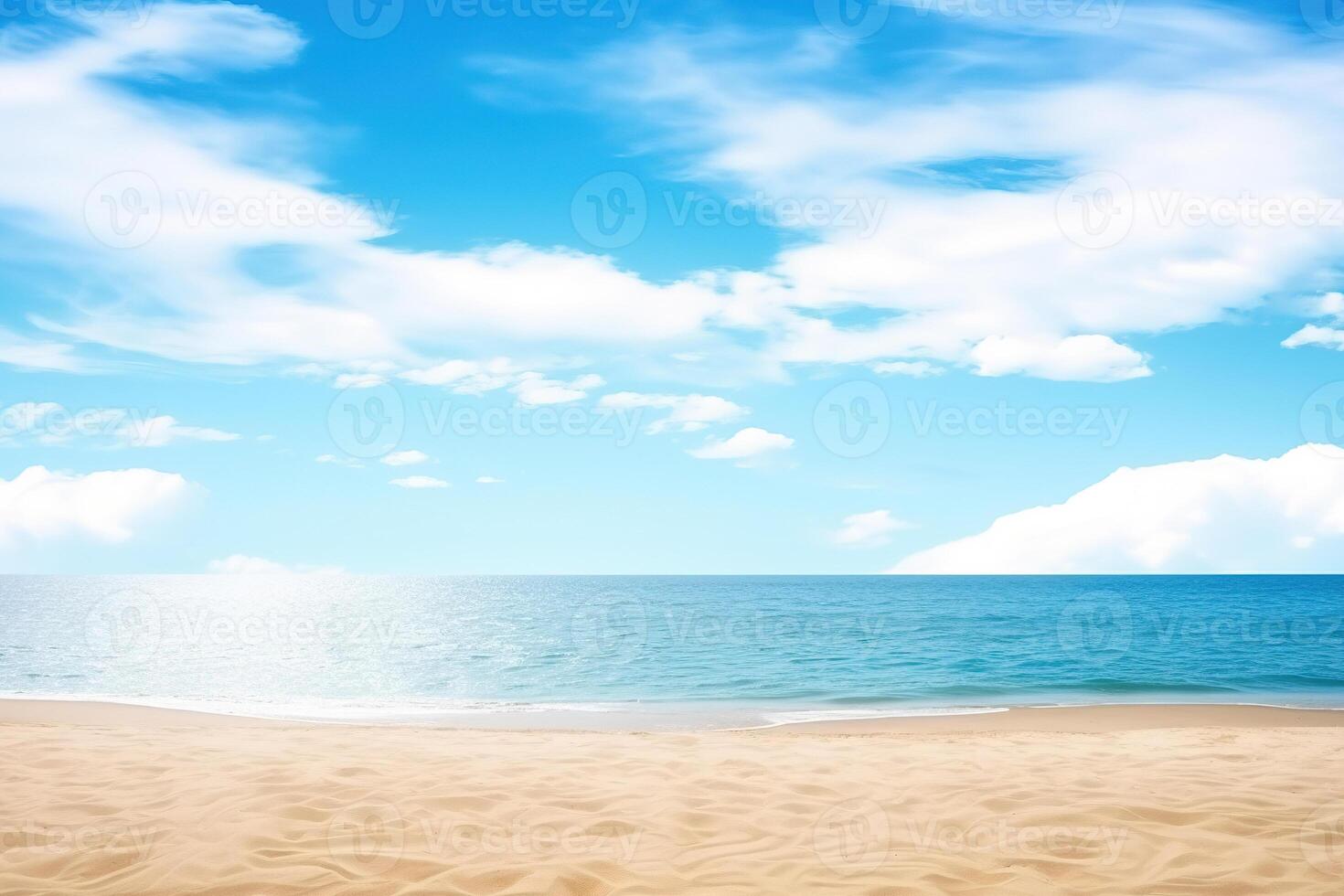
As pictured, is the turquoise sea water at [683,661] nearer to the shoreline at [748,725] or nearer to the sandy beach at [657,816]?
the shoreline at [748,725]

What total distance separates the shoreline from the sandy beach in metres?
3.54

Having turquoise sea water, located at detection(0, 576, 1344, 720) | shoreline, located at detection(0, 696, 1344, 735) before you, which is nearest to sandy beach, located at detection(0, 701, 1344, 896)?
shoreline, located at detection(0, 696, 1344, 735)

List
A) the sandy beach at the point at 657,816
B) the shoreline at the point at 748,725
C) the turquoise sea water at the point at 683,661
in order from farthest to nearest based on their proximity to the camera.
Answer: the turquoise sea water at the point at 683,661, the shoreline at the point at 748,725, the sandy beach at the point at 657,816

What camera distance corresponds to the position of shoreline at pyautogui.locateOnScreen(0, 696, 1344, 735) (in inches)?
572

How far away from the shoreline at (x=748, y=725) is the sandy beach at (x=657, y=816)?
3.54 metres

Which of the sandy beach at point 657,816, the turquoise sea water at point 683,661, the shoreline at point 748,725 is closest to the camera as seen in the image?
the sandy beach at point 657,816

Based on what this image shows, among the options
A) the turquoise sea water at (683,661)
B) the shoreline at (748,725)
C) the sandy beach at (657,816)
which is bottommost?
the turquoise sea water at (683,661)

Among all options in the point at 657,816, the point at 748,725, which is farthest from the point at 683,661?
the point at 657,816

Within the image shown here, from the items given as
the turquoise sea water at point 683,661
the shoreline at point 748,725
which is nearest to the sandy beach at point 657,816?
the shoreline at point 748,725

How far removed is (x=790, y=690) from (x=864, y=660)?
972cm

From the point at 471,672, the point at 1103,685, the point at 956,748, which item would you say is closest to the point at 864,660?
the point at 1103,685

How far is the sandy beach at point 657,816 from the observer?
5.90m

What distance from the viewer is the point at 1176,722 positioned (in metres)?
15.6

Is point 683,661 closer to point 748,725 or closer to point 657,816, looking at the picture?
point 748,725
